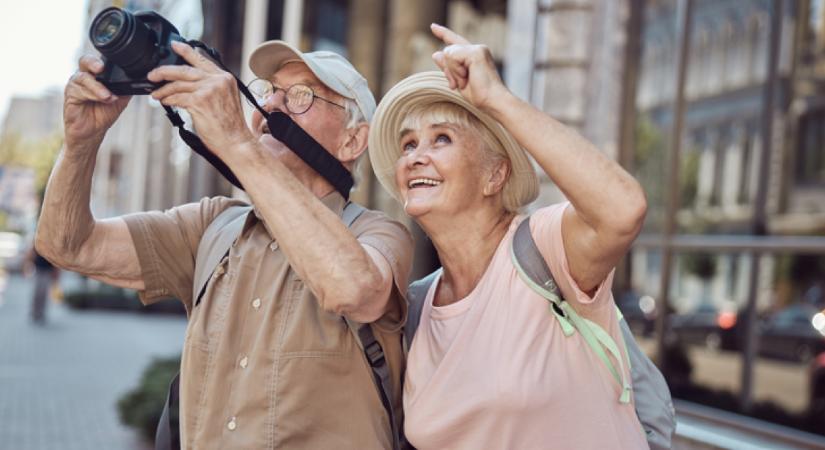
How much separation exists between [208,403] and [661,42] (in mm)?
5290

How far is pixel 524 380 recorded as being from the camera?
7.24 feet

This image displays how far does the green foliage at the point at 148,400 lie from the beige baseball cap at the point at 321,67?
4.69 meters

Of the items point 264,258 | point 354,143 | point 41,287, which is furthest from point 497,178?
point 41,287

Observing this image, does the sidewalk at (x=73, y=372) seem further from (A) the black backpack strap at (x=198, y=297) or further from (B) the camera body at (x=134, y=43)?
(B) the camera body at (x=134, y=43)

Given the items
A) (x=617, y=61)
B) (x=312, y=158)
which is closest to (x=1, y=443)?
(x=617, y=61)

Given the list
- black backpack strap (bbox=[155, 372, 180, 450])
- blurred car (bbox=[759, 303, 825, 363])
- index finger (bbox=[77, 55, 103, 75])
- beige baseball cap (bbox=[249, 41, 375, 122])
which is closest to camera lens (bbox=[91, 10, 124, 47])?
index finger (bbox=[77, 55, 103, 75])

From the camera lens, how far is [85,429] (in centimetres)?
803

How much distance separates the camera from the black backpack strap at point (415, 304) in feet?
8.34

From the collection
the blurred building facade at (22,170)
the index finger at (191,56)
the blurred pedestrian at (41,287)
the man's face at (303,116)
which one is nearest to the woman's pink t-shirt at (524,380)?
the man's face at (303,116)

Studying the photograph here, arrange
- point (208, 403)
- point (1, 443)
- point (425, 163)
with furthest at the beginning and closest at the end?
point (1, 443) → point (425, 163) → point (208, 403)

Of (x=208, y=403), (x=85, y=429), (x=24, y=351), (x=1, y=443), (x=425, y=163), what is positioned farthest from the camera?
(x=24, y=351)

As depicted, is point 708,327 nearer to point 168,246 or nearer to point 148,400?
point 148,400

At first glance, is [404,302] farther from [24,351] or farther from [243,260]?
[24,351]

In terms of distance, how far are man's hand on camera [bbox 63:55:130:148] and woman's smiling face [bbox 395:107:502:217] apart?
2.38 ft
